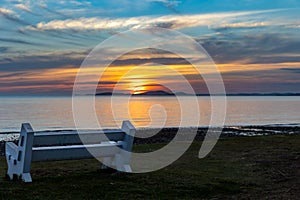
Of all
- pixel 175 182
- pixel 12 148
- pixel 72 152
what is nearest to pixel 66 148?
pixel 72 152

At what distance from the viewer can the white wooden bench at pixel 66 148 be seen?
29.2ft

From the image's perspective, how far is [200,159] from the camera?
14.0 meters

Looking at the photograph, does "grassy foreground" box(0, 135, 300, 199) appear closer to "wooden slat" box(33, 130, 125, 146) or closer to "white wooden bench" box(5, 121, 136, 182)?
"white wooden bench" box(5, 121, 136, 182)

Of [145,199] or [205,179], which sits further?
[205,179]

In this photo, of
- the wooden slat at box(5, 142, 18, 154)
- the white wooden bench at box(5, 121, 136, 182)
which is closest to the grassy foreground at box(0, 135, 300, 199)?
the white wooden bench at box(5, 121, 136, 182)

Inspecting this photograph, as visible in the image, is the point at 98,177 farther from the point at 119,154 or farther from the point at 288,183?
the point at 288,183

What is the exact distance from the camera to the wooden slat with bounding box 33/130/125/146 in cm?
902

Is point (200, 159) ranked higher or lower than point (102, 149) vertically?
lower

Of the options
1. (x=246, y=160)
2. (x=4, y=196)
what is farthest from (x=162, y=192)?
(x=246, y=160)

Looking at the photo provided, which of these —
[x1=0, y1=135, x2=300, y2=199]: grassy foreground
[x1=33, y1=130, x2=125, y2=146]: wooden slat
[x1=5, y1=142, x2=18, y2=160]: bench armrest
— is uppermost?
[x1=33, y1=130, x2=125, y2=146]: wooden slat

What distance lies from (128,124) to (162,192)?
205 centimetres

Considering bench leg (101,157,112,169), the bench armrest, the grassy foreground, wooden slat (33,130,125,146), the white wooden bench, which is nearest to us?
the grassy foreground

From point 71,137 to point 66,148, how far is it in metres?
0.27

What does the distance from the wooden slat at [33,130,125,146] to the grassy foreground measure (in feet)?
2.73
